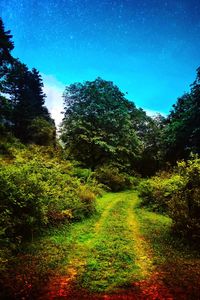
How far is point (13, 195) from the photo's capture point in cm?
927

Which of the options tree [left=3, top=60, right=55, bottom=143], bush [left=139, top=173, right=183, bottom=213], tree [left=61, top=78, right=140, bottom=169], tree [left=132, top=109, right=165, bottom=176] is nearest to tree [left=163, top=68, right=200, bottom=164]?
tree [left=61, top=78, right=140, bottom=169]

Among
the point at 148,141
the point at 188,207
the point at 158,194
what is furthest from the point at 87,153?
the point at 188,207

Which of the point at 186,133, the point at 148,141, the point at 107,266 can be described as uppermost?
the point at 148,141

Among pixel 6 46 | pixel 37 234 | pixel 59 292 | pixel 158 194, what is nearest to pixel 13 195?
pixel 37 234

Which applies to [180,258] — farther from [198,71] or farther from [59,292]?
[198,71]

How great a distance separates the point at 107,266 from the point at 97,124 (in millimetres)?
→ 24944

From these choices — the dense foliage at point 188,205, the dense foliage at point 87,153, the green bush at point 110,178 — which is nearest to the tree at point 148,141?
the dense foliage at point 87,153

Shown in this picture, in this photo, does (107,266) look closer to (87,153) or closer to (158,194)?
(158,194)

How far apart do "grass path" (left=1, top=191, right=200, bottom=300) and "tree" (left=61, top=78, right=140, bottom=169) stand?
64.4 ft

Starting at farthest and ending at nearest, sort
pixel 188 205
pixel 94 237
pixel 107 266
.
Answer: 1. pixel 94 237
2. pixel 188 205
3. pixel 107 266

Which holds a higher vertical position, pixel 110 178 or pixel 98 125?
pixel 98 125

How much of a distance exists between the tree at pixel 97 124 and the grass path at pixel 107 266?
1962 cm

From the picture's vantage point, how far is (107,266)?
7.83 m

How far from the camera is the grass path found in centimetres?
626
